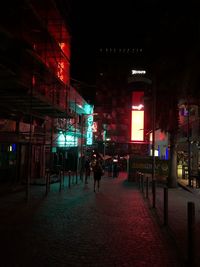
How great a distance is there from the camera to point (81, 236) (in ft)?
28.1

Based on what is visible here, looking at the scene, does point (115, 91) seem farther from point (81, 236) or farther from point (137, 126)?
point (81, 236)

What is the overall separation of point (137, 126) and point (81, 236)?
132 ft

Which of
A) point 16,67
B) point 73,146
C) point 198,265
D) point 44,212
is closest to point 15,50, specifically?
point 16,67

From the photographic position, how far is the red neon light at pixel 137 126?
158 feet

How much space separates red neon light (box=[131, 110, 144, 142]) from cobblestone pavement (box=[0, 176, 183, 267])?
34.6 m

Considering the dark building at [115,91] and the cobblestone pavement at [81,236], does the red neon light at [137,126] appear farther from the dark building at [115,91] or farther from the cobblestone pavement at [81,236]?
the dark building at [115,91]

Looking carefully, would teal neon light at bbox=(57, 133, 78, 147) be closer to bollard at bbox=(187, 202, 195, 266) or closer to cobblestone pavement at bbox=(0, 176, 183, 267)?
cobblestone pavement at bbox=(0, 176, 183, 267)

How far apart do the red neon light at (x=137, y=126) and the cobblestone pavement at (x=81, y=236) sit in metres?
34.6

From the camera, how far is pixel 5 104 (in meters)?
17.1

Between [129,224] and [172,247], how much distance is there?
2.66 metres

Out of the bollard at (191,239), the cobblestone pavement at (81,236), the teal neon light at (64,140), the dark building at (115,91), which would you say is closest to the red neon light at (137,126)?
the teal neon light at (64,140)

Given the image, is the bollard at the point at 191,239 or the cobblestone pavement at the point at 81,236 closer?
the bollard at the point at 191,239

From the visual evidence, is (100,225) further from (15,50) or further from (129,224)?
(15,50)

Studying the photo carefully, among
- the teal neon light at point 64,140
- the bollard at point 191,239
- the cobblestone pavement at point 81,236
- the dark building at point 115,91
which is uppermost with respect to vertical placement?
the dark building at point 115,91
